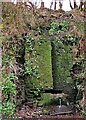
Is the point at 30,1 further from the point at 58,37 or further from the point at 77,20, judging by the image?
the point at 58,37

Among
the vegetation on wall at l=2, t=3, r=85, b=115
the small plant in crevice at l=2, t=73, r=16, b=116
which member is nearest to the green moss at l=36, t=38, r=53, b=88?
the vegetation on wall at l=2, t=3, r=85, b=115

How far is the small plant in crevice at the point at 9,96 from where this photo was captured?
9.25 ft

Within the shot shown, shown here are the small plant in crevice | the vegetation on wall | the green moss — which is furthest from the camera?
the green moss

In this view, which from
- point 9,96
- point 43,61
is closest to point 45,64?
point 43,61

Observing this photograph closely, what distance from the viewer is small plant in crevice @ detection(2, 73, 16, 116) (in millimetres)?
2820

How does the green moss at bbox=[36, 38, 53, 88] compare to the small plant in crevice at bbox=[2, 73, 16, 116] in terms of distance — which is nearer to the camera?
the small plant in crevice at bbox=[2, 73, 16, 116]

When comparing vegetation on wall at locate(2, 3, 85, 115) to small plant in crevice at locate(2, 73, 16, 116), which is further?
vegetation on wall at locate(2, 3, 85, 115)

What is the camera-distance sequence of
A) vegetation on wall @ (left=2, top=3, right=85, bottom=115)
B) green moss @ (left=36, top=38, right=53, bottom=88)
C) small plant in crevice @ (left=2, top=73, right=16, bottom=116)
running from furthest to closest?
green moss @ (left=36, top=38, right=53, bottom=88) < vegetation on wall @ (left=2, top=3, right=85, bottom=115) < small plant in crevice @ (left=2, top=73, right=16, bottom=116)

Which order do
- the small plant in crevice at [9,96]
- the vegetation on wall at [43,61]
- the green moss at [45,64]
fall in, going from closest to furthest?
the small plant in crevice at [9,96]
the vegetation on wall at [43,61]
the green moss at [45,64]

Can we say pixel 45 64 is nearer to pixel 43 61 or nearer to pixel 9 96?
pixel 43 61

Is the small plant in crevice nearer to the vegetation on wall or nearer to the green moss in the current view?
the vegetation on wall

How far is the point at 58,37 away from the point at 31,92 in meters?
0.64

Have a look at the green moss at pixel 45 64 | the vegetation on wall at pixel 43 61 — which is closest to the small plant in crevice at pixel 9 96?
the vegetation on wall at pixel 43 61

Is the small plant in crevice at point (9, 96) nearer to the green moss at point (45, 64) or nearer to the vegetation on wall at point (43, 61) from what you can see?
the vegetation on wall at point (43, 61)
